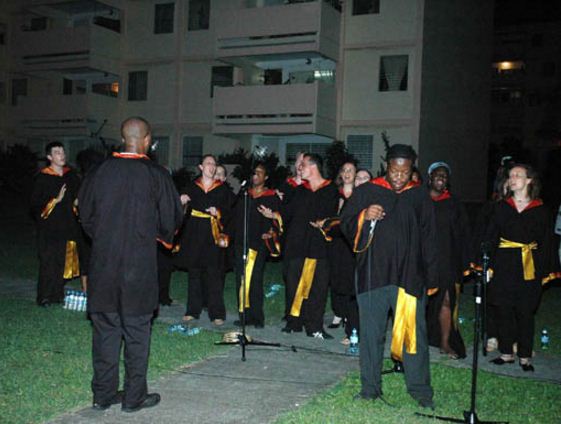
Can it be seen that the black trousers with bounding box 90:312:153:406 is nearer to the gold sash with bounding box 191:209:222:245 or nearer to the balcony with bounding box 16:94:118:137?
the gold sash with bounding box 191:209:222:245

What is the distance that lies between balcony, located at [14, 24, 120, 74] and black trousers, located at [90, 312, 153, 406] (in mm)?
24084

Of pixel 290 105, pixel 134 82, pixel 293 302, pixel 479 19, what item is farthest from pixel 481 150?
pixel 293 302

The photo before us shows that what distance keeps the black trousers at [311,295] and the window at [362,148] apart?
1548cm

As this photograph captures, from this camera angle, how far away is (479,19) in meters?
27.4

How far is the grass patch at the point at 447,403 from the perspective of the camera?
541 cm

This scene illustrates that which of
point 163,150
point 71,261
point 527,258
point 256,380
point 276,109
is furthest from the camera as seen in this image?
point 163,150

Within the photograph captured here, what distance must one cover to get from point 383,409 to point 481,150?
2368 centimetres

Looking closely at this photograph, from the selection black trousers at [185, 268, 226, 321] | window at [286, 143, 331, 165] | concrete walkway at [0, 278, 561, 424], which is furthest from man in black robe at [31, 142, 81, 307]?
window at [286, 143, 331, 165]

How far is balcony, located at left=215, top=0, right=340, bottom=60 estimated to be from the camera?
23.4m

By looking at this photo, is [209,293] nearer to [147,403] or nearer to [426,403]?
[147,403]

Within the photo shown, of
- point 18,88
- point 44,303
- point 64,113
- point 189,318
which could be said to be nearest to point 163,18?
point 64,113

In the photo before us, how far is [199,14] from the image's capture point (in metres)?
27.0

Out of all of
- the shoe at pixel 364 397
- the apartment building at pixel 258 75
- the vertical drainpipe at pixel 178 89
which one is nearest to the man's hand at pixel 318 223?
the shoe at pixel 364 397

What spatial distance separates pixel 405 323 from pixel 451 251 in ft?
7.15
